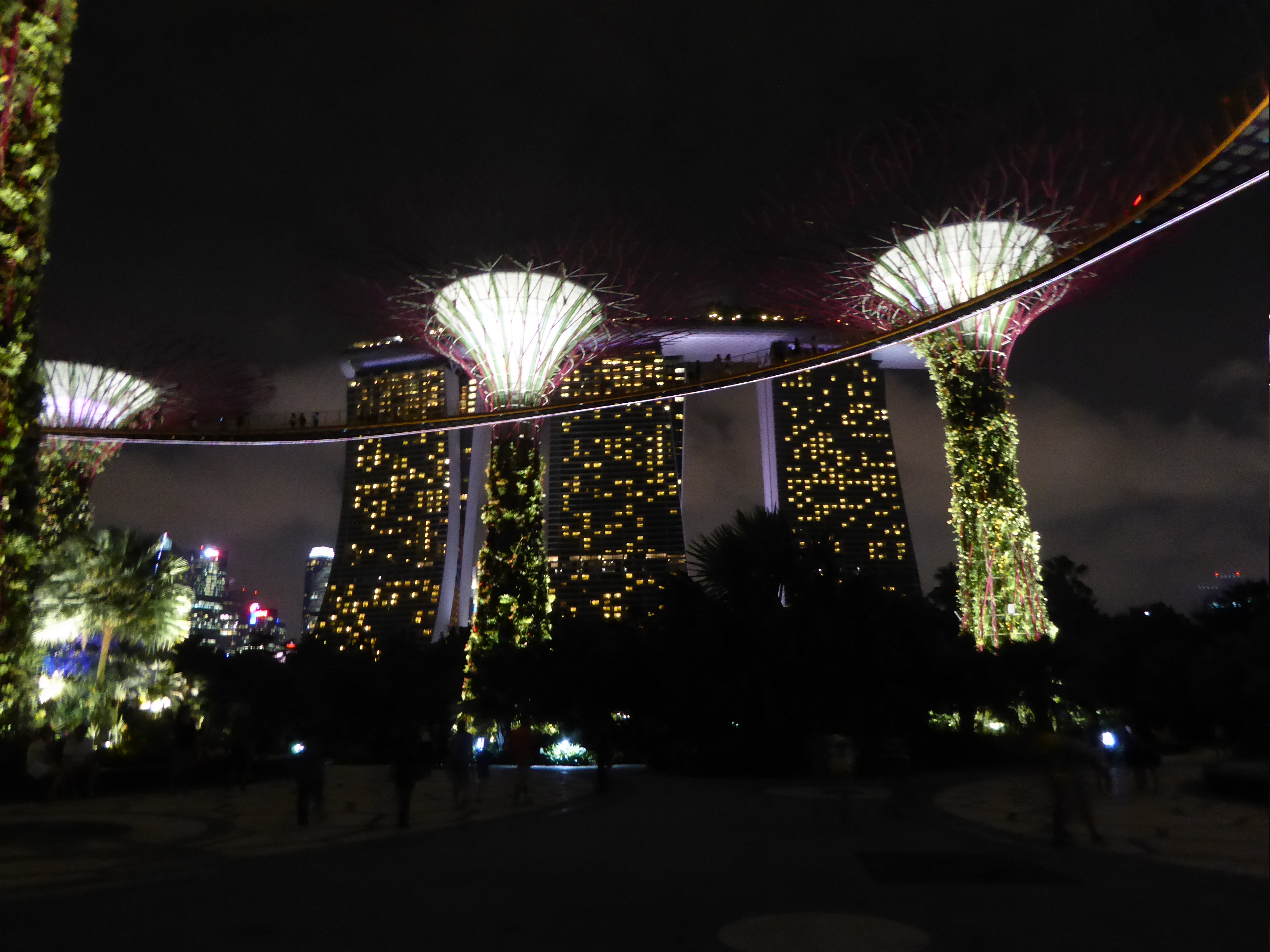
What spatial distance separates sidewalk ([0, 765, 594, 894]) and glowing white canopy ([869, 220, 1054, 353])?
1705 cm

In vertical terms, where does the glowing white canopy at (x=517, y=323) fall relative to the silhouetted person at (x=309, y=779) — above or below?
above

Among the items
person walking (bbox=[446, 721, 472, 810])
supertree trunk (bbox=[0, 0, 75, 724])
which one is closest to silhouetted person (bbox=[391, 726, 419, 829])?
person walking (bbox=[446, 721, 472, 810])

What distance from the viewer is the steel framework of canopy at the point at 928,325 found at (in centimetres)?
1778

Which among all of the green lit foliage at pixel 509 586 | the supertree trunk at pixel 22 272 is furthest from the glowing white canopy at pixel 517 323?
the supertree trunk at pixel 22 272

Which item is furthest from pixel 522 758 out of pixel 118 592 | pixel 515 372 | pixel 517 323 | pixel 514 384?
pixel 118 592

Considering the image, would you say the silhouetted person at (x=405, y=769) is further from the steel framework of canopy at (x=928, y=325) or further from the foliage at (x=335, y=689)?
the foliage at (x=335, y=689)

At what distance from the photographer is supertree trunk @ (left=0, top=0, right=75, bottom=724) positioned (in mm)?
13617

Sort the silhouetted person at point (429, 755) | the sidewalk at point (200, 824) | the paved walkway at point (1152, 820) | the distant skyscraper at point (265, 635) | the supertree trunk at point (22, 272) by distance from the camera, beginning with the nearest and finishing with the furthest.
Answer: the sidewalk at point (200, 824) → the paved walkway at point (1152, 820) → the supertree trunk at point (22, 272) → the silhouetted person at point (429, 755) → the distant skyscraper at point (265, 635)

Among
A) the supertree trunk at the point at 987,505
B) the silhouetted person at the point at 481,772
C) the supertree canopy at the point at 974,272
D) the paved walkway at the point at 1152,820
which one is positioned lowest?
the paved walkway at the point at 1152,820

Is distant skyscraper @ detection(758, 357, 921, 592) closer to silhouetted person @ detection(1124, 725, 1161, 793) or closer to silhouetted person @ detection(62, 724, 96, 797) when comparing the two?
silhouetted person @ detection(1124, 725, 1161, 793)

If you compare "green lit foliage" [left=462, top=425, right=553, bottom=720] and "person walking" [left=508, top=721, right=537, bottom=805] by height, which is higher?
"green lit foliage" [left=462, top=425, right=553, bottom=720]

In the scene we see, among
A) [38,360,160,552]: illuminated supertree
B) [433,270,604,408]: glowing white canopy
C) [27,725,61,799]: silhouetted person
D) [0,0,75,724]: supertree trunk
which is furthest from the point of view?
[38,360,160,552]: illuminated supertree

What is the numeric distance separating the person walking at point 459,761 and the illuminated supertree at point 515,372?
36.7 feet

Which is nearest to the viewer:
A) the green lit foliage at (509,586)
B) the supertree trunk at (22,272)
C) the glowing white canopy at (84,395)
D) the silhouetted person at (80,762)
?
the supertree trunk at (22,272)
